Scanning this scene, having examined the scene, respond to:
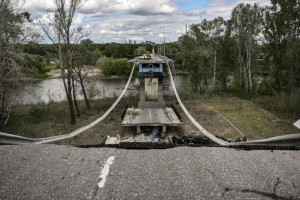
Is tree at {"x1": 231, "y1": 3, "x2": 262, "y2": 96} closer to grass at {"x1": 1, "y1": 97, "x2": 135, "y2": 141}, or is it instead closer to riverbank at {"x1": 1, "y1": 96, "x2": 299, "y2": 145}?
riverbank at {"x1": 1, "y1": 96, "x2": 299, "y2": 145}

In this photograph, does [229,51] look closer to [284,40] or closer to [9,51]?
[284,40]

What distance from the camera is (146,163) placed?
4.25m

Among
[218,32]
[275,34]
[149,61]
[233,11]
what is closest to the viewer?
[149,61]

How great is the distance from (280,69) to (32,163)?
32166 mm

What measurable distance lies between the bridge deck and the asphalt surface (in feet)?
32.7

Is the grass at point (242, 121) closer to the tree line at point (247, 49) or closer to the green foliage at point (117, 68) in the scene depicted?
the tree line at point (247, 49)

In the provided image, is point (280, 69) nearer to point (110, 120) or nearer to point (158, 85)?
point (158, 85)

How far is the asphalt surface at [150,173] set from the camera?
3.41 m

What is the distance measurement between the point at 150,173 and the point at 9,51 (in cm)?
1152

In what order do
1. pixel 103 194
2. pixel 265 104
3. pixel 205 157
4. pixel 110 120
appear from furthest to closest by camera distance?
pixel 265 104
pixel 110 120
pixel 205 157
pixel 103 194

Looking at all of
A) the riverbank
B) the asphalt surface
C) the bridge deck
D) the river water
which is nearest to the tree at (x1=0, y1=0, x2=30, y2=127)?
the river water

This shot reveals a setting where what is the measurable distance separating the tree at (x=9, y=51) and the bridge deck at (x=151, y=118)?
6228 mm

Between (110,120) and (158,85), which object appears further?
(158,85)

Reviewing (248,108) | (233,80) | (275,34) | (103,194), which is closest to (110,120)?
(248,108)
